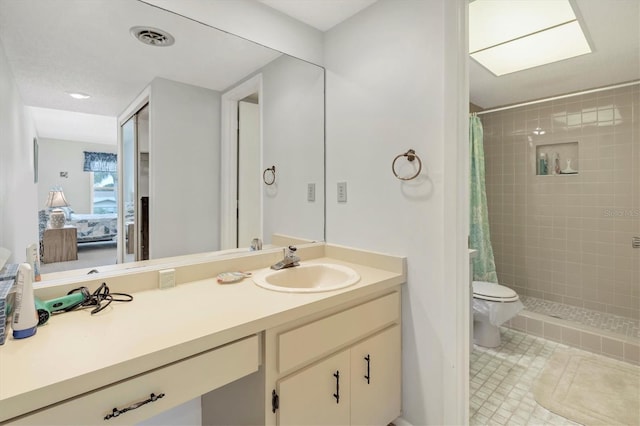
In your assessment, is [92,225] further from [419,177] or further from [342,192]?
[419,177]

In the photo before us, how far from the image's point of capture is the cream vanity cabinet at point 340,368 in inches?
41.2

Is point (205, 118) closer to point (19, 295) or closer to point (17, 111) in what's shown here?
point (17, 111)

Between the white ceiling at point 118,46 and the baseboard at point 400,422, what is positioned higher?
the white ceiling at point 118,46

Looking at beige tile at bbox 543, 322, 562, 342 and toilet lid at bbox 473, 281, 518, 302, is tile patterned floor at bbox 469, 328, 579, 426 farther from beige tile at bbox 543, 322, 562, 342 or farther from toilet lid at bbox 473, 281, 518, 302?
toilet lid at bbox 473, 281, 518, 302

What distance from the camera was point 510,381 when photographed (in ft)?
6.30

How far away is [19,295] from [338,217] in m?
1.38

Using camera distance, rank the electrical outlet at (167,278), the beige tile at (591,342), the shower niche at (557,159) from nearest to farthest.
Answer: the electrical outlet at (167,278), the beige tile at (591,342), the shower niche at (557,159)

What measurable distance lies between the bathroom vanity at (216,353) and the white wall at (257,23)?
3.71ft

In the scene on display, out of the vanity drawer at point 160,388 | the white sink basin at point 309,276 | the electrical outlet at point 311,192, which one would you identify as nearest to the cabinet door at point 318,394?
the vanity drawer at point 160,388

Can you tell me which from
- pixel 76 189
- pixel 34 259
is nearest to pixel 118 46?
pixel 76 189

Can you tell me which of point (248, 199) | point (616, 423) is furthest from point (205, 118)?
point (616, 423)

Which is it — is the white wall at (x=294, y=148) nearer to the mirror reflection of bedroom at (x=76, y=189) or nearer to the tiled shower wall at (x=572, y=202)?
the mirror reflection of bedroom at (x=76, y=189)

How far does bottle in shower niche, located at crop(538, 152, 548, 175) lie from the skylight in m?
1.11

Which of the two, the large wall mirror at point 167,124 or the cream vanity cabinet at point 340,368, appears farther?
the large wall mirror at point 167,124
